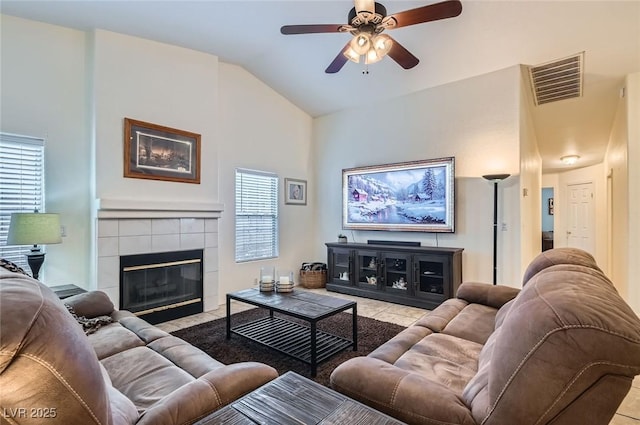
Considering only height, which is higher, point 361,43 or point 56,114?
point 361,43

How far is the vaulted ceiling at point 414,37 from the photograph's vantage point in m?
3.09

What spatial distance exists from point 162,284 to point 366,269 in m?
2.87

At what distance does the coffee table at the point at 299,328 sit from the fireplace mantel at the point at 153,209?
146 centimetres

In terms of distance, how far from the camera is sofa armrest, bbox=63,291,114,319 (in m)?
2.39

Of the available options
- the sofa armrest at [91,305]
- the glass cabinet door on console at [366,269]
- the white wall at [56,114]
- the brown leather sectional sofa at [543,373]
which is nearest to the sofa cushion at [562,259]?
the brown leather sectional sofa at [543,373]

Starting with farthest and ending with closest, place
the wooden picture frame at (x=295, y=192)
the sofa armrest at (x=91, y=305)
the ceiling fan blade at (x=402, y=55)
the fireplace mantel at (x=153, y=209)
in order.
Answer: the wooden picture frame at (x=295, y=192), the fireplace mantel at (x=153, y=209), the ceiling fan blade at (x=402, y=55), the sofa armrest at (x=91, y=305)

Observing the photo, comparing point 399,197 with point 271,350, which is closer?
point 271,350

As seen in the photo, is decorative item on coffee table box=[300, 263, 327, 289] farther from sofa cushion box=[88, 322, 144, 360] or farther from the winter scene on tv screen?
sofa cushion box=[88, 322, 144, 360]

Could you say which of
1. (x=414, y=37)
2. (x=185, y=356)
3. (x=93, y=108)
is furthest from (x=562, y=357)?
(x=93, y=108)

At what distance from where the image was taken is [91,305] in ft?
8.02

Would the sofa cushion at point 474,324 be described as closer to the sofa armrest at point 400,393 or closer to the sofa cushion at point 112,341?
the sofa armrest at point 400,393

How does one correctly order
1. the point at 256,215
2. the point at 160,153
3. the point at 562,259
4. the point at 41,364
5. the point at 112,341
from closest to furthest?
1. the point at 41,364
2. the point at 562,259
3. the point at 112,341
4. the point at 160,153
5. the point at 256,215

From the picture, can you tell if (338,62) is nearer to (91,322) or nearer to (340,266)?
(91,322)

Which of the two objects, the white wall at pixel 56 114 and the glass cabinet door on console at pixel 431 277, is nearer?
the white wall at pixel 56 114
